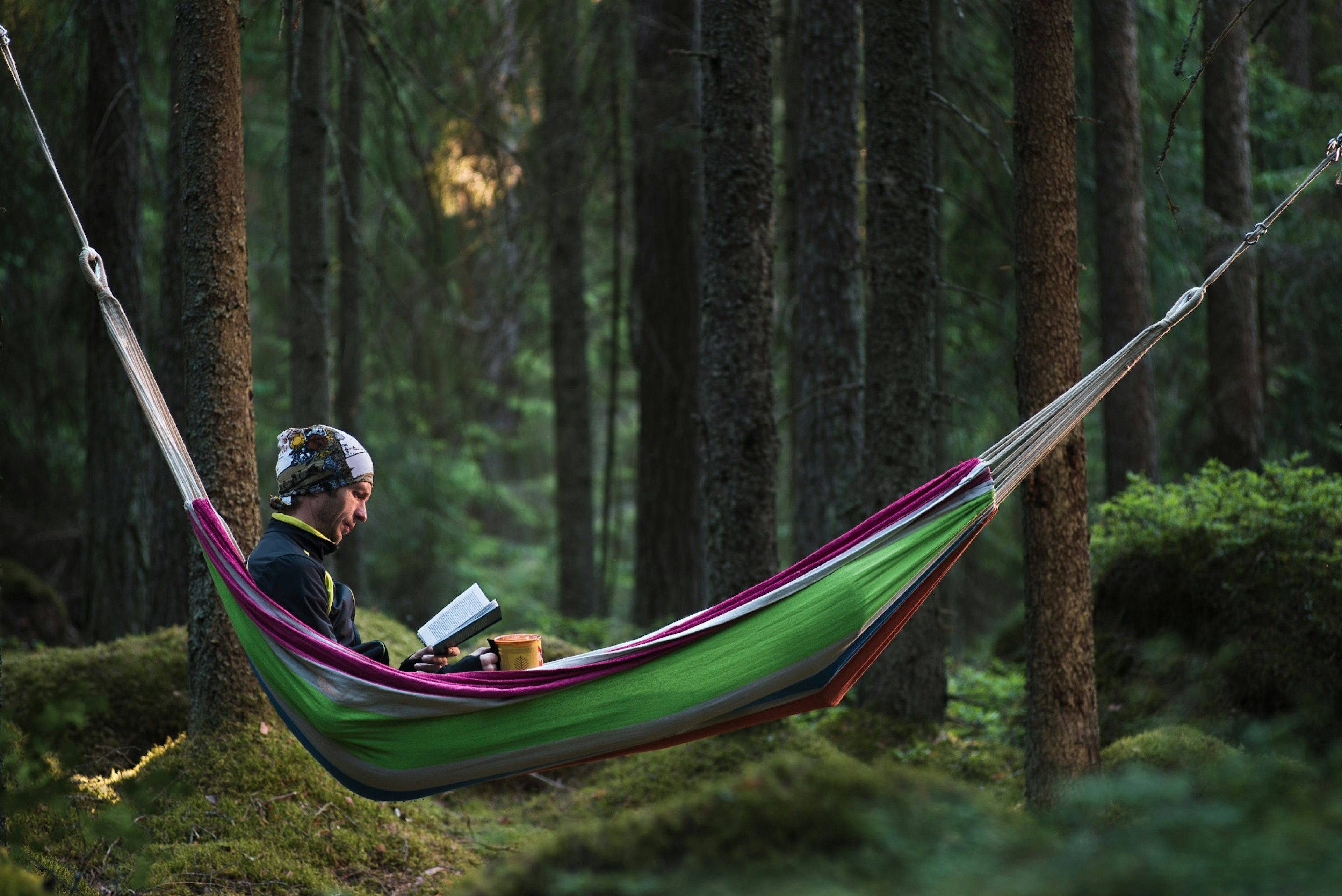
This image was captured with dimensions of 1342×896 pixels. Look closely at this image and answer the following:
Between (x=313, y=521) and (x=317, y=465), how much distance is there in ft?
0.51

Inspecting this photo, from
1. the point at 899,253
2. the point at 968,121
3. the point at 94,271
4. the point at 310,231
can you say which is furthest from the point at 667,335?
the point at 94,271

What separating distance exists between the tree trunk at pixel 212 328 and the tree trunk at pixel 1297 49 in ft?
29.6

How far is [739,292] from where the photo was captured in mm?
4164

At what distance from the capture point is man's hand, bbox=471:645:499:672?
2838 millimetres

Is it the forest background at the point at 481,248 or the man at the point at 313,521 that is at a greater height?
the forest background at the point at 481,248

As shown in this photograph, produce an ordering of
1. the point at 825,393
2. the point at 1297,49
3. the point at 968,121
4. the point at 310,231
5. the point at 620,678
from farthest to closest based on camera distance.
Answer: the point at 1297,49
the point at 310,231
the point at 825,393
the point at 968,121
the point at 620,678

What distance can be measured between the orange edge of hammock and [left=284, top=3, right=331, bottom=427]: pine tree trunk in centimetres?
345

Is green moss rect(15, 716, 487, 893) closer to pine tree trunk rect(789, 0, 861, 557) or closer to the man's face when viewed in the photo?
the man's face

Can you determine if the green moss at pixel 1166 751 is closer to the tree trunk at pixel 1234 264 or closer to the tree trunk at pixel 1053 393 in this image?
the tree trunk at pixel 1053 393

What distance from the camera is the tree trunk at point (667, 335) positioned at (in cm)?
721

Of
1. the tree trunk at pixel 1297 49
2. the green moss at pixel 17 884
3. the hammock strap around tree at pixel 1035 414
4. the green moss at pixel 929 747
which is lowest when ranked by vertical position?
the green moss at pixel 929 747

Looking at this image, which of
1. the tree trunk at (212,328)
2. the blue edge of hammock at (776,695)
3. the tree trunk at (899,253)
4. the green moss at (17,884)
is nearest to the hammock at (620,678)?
the blue edge of hammock at (776,695)

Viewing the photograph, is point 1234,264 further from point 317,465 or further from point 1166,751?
point 317,465

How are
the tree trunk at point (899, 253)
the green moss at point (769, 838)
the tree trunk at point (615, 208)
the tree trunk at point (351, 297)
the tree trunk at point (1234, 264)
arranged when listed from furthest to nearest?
the tree trunk at point (615, 208) < the tree trunk at point (351, 297) < the tree trunk at point (1234, 264) < the tree trunk at point (899, 253) < the green moss at point (769, 838)
